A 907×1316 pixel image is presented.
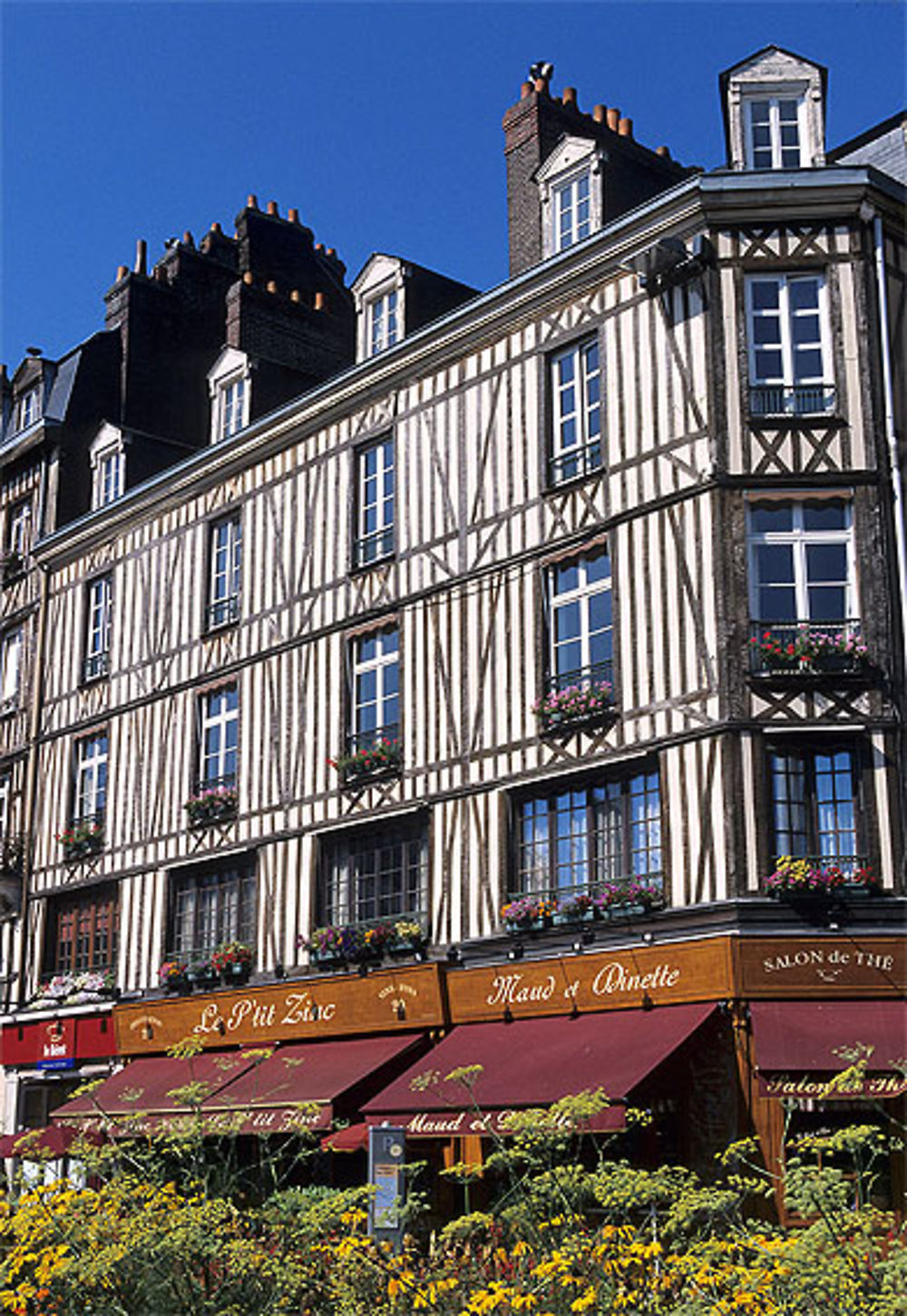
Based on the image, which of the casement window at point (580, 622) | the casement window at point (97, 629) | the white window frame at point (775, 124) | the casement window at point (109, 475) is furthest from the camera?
the casement window at point (109, 475)

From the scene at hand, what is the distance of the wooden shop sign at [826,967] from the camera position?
15.2 meters

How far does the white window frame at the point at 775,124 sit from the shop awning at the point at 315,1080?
10.1 metres

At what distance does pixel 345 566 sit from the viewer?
21219mm

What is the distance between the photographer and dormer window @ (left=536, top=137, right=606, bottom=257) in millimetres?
19141

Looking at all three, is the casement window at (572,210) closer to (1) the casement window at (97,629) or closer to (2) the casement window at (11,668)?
(1) the casement window at (97,629)

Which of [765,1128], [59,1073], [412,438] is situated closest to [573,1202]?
[765,1128]

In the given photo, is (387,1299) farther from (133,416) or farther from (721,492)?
(133,416)

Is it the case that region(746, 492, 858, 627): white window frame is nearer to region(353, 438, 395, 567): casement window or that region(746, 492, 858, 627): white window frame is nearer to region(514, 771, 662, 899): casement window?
region(514, 771, 662, 899): casement window

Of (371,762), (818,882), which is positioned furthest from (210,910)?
(818,882)

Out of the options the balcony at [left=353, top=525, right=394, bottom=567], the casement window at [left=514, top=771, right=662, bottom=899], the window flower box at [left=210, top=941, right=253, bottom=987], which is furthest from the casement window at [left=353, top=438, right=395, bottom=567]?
the window flower box at [left=210, top=941, right=253, bottom=987]

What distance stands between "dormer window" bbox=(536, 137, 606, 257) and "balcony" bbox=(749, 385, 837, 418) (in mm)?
3329

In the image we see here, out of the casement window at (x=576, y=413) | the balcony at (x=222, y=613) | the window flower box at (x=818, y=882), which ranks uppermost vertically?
the casement window at (x=576, y=413)

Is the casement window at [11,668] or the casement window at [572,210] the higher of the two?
the casement window at [572,210]

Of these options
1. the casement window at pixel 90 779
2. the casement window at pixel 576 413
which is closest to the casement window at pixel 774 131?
the casement window at pixel 576 413
